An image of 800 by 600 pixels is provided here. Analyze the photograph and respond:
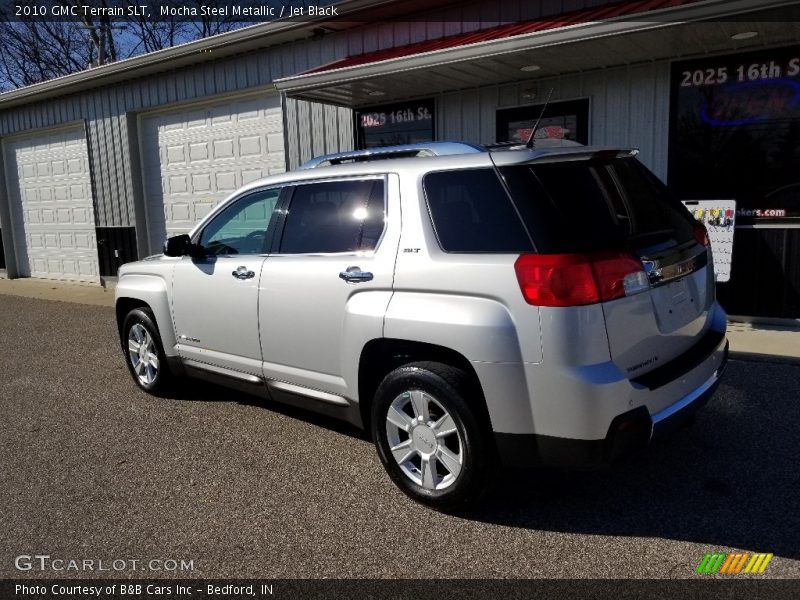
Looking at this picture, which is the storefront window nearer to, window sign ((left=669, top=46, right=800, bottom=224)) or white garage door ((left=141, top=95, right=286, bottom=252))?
window sign ((left=669, top=46, right=800, bottom=224))

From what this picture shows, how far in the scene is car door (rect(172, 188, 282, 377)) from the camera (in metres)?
4.34

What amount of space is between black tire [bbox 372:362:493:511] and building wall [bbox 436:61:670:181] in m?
5.18

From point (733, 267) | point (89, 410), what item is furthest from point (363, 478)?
point (733, 267)

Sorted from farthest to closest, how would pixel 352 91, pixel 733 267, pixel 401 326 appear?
pixel 352 91, pixel 733 267, pixel 401 326

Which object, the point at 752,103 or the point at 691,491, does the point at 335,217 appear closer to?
the point at 691,491

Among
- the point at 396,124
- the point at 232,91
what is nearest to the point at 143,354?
the point at 396,124

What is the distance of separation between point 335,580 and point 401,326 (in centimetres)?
120

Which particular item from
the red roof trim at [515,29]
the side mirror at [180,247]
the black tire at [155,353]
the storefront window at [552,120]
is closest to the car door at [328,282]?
the side mirror at [180,247]

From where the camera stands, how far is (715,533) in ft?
10.1

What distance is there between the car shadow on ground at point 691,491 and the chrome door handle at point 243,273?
1.19 m

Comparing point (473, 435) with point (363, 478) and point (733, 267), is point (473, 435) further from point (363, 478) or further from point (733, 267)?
point (733, 267)

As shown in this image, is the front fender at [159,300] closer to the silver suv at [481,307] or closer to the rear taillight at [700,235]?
the silver suv at [481,307]

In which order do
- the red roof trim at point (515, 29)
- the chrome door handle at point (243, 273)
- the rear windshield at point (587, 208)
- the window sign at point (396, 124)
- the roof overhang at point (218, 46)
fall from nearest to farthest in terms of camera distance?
1. the rear windshield at point (587, 208)
2. the chrome door handle at point (243, 273)
3. the red roof trim at point (515, 29)
4. the roof overhang at point (218, 46)
5. the window sign at point (396, 124)

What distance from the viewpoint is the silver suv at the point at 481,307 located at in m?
2.89
